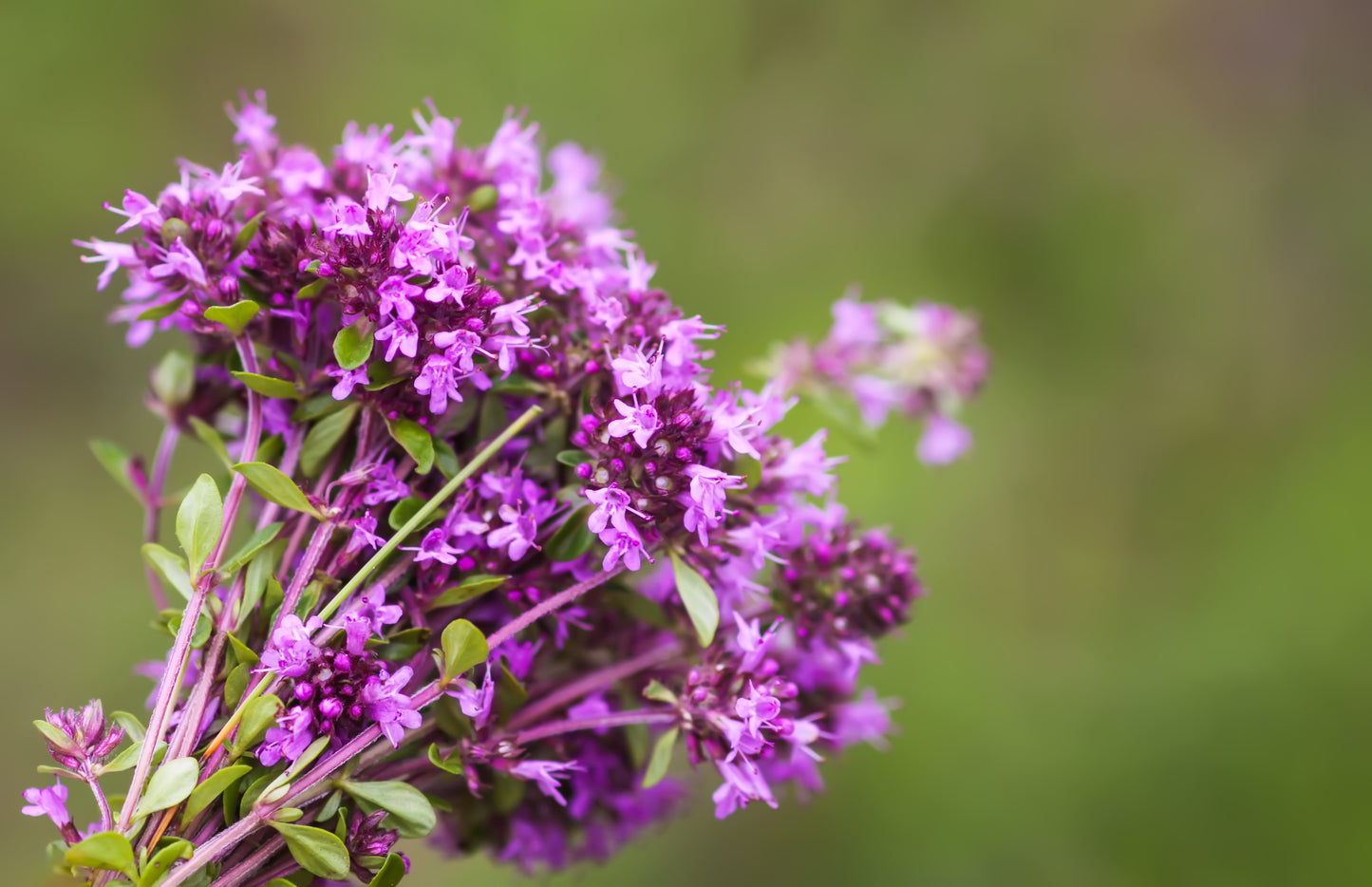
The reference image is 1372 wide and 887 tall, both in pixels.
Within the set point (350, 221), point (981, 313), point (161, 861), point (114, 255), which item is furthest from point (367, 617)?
point (981, 313)

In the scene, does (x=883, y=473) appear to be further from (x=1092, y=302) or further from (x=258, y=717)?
(x=258, y=717)

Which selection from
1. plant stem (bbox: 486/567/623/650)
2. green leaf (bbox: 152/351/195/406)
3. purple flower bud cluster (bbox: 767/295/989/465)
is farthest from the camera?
purple flower bud cluster (bbox: 767/295/989/465)

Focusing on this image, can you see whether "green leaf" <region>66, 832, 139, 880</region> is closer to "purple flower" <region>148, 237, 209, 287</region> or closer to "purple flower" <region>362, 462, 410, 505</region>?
"purple flower" <region>362, 462, 410, 505</region>

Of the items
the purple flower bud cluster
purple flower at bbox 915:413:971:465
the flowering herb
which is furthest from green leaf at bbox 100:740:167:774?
purple flower at bbox 915:413:971:465

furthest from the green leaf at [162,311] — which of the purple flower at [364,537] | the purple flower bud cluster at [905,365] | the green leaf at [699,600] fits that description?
the purple flower bud cluster at [905,365]

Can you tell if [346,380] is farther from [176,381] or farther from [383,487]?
[176,381]

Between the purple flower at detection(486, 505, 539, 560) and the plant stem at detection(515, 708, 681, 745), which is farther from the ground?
the purple flower at detection(486, 505, 539, 560)

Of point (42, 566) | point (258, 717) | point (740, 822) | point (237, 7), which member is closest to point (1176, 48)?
point (740, 822)
